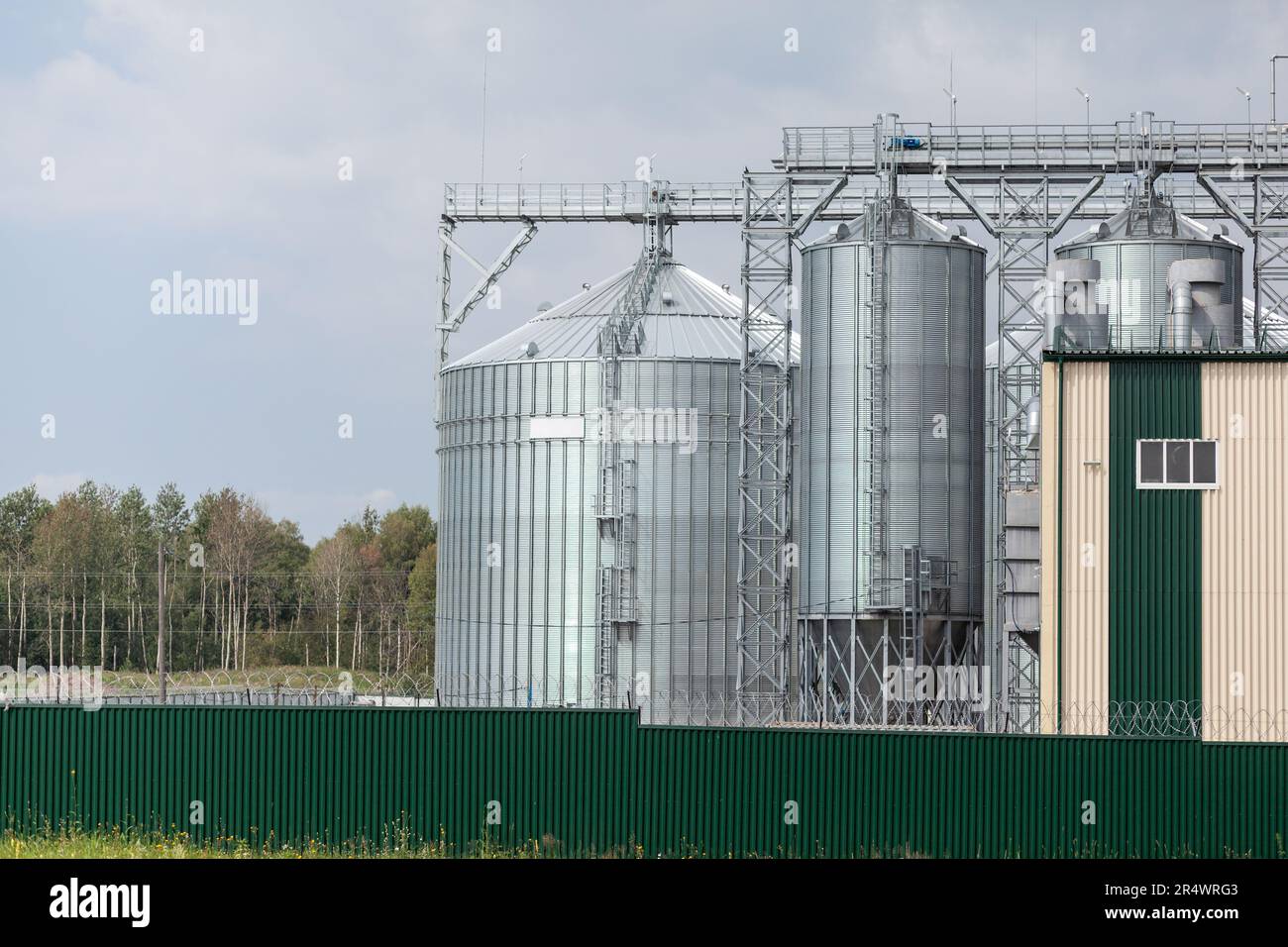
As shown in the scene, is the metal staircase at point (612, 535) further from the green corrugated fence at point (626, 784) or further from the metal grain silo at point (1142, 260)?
the green corrugated fence at point (626, 784)

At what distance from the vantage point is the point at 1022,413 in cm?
4472

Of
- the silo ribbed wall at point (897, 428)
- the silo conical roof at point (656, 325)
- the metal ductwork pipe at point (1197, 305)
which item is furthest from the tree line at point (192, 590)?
the metal ductwork pipe at point (1197, 305)

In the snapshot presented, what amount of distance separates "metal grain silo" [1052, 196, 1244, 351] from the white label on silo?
1401 centimetres

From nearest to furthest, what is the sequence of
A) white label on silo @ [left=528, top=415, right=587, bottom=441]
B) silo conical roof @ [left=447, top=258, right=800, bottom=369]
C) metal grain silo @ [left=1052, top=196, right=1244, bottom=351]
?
metal grain silo @ [left=1052, top=196, right=1244, bottom=351] → white label on silo @ [left=528, top=415, right=587, bottom=441] → silo conical roof @ [left=447, top=258, right=800, bottom=369]

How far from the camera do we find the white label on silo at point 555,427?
49562 mm

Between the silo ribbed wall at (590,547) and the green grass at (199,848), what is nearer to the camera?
the green grass at (199,848)

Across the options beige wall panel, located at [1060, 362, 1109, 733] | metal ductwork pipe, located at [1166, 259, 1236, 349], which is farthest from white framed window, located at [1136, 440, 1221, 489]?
metal ductwork pipe, located at [1166, 259, 1236, 349]

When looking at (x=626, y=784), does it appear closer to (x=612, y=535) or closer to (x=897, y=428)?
(x=897, y=428)

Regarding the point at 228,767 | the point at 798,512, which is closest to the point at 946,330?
the point at 798,512

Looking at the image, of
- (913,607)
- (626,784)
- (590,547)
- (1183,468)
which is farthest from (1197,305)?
(590,547)

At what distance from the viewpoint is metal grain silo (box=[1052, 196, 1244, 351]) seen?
41.5 metres

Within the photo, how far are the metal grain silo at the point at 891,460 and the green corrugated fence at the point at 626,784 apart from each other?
47.5ft

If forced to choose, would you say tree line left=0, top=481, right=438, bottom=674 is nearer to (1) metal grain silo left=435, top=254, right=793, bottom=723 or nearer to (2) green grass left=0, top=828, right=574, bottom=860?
(1) metal grain silo left=435, top=254, right=793, bottom=723
